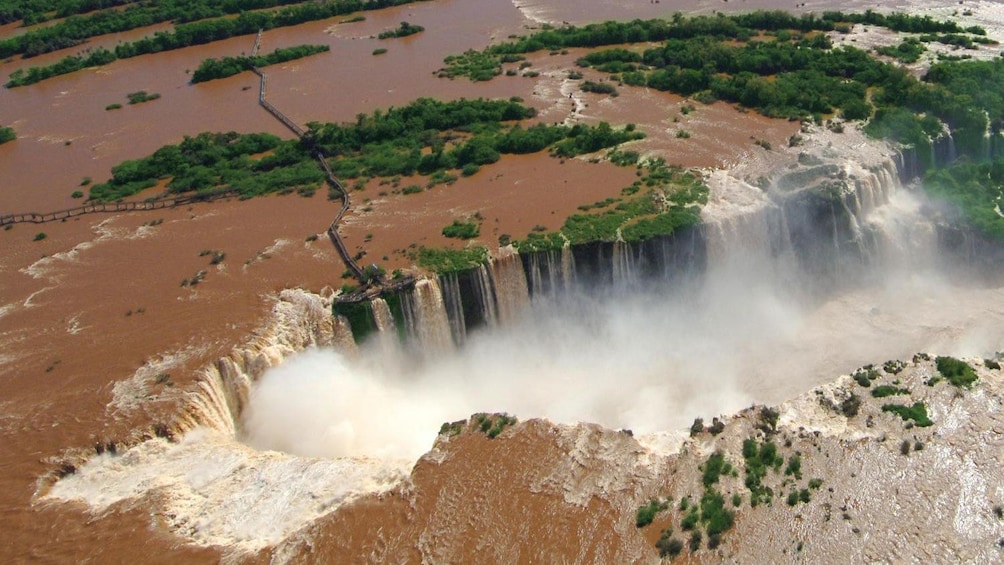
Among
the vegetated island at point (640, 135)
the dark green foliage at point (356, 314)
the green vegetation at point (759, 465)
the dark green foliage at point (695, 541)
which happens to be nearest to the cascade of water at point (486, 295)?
the vegetated island at point (640, 135)

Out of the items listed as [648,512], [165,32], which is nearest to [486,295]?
[648,512]

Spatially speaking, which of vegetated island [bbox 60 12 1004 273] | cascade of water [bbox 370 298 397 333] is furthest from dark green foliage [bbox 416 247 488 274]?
cascade of water [bbox 370 298 397 333]

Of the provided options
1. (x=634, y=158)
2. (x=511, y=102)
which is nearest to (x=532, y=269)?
(x=634, y=158)

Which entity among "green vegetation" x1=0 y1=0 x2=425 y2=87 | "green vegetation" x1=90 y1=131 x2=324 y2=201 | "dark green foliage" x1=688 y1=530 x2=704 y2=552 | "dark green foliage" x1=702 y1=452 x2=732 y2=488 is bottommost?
"dark green foliage" x1=688 y1=530 x2=704 y2=552

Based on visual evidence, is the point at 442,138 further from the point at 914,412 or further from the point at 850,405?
the point at 914,412

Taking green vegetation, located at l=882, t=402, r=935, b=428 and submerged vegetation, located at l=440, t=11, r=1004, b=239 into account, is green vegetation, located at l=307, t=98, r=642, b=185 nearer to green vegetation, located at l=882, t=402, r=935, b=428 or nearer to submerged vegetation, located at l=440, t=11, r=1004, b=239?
submerged vegetation, located at l=440, t=11, r=1004, b=239
